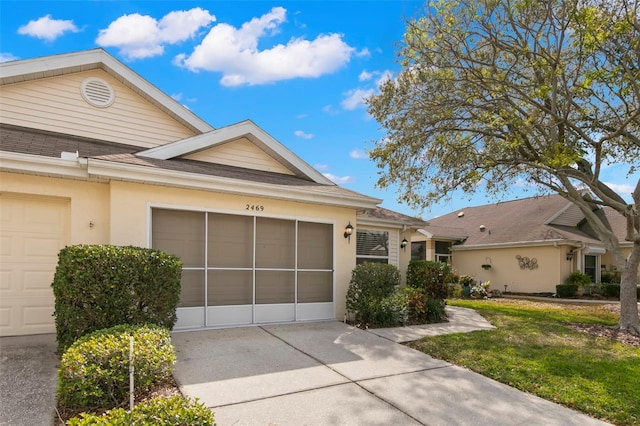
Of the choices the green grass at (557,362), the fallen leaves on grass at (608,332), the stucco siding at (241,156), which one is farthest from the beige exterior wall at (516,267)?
the stucco siding at (241,156)

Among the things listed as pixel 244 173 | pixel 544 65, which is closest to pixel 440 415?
pixel 244 173

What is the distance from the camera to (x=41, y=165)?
626 centimetres

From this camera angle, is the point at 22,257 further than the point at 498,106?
No

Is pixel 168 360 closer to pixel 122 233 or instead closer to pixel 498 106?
pixel 122 233

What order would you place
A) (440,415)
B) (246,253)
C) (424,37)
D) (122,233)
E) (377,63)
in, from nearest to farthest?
(440,415)
(122,233)
(246,253)
(424,37)
(377,63)

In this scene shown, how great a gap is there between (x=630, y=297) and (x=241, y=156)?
33.5 feet

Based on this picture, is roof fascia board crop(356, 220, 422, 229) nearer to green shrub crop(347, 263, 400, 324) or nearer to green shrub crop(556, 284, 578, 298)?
green shrub crop(347, 263, 400, 324)

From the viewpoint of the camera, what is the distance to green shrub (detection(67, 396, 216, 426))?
2.86m

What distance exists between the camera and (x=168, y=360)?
431 cm

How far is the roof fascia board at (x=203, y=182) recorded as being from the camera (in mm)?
6348

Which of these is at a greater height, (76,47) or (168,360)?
(76,47)

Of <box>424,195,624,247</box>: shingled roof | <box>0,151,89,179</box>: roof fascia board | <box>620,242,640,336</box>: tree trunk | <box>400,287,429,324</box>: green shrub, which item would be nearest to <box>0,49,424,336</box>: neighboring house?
<box>0,151,89,179</box>: roof fascia board

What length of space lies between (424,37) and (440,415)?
9035 millimetres

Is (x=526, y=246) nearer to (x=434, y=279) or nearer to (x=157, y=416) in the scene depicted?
(x=434, y=279)
